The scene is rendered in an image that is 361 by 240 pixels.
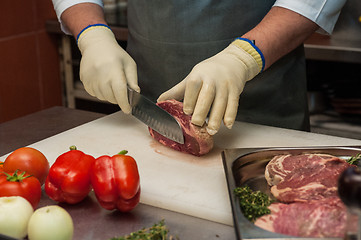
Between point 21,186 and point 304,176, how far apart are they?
0.71 meters

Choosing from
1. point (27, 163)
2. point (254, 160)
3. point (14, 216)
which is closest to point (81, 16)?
point (27, 163)

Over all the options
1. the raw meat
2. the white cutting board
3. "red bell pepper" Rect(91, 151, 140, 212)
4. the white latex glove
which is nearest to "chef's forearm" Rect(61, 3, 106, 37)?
the white latex glove

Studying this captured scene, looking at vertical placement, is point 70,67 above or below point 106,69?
below

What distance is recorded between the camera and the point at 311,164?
1337 millimetres

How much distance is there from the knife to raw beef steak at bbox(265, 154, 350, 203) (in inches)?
13.0

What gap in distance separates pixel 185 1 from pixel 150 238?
1037mm

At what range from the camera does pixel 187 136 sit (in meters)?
1.52

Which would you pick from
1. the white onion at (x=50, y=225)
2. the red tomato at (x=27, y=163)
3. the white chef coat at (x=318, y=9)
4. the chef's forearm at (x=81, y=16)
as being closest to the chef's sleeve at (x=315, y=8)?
the white chef coat at (x=318, y=9)

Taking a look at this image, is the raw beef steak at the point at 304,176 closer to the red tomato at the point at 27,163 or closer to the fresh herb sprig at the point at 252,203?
the fresh herb sprig at the point at 252,203

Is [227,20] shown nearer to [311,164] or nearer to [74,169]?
[311,164]

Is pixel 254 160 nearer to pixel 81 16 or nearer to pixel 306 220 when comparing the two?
pixel 306 220

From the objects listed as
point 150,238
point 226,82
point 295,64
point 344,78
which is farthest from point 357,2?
point 150,238

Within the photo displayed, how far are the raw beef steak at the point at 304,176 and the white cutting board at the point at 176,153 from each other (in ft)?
0.45

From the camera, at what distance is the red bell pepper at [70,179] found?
3.90 ft
